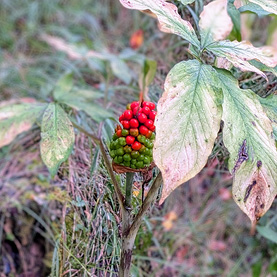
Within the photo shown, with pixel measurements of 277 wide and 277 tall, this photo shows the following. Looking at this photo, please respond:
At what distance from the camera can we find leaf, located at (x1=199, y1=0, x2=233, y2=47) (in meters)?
0.85

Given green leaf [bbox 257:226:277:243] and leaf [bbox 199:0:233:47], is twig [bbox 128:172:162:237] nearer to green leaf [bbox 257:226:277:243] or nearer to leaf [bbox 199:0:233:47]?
leaf [bbox 199:0:233:47]

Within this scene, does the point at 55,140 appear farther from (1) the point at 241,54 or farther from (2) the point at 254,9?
(2) the point at 254,9

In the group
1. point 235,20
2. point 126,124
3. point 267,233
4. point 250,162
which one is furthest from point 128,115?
point 267,233

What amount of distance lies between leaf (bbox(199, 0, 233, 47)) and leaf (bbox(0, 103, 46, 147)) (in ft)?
1.62

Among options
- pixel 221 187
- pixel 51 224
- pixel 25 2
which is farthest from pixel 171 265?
pixel 25 2

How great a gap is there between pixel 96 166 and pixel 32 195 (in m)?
A: 0.48

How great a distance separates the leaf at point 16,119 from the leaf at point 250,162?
1.90 ft

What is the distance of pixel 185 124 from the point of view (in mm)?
671

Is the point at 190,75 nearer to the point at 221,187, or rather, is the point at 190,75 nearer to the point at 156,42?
the point at 221,187

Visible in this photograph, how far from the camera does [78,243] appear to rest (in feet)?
3.16

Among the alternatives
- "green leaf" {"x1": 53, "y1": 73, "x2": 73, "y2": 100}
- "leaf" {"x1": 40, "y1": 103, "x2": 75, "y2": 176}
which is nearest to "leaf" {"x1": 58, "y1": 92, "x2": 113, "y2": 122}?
"green leaf" {"x1": 53, "y1": 73, "x2": 73, "y2": 100}

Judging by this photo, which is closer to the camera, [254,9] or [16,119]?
[254,9]

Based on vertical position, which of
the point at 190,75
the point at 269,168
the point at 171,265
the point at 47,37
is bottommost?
the point at 171,265

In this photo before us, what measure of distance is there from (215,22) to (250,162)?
361 mm
